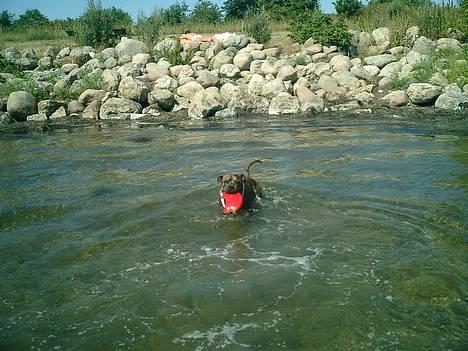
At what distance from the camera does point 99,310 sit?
4660 mm

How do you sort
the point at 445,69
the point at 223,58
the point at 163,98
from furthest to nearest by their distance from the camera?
1. the point at 223,58
2. the point at 445,69
3. the point at 163,98

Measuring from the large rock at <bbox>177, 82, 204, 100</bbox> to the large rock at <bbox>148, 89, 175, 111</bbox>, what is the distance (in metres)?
0.55

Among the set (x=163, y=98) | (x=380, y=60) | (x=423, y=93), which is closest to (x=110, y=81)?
(x=163, y=98)

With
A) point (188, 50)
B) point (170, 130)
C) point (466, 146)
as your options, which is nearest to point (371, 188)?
point (466, 146)

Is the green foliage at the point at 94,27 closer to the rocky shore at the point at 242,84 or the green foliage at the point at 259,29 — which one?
the rocky shore at the point at 242,84

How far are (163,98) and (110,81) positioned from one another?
2.67 metres

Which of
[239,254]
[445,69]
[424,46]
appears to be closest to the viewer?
[239,254]

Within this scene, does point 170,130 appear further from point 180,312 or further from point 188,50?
point 180,312

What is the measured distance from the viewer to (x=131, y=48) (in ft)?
76.4

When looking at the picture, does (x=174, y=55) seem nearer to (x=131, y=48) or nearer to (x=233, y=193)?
(x=131, y=48)

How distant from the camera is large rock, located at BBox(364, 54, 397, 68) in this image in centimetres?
2010

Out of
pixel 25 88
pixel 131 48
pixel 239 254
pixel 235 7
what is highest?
pixel 235 7

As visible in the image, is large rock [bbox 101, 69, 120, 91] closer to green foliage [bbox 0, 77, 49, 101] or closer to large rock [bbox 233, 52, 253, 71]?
green foliage [bbox 0, 77, 49, 101]

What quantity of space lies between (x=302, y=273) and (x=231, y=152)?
6911mm
